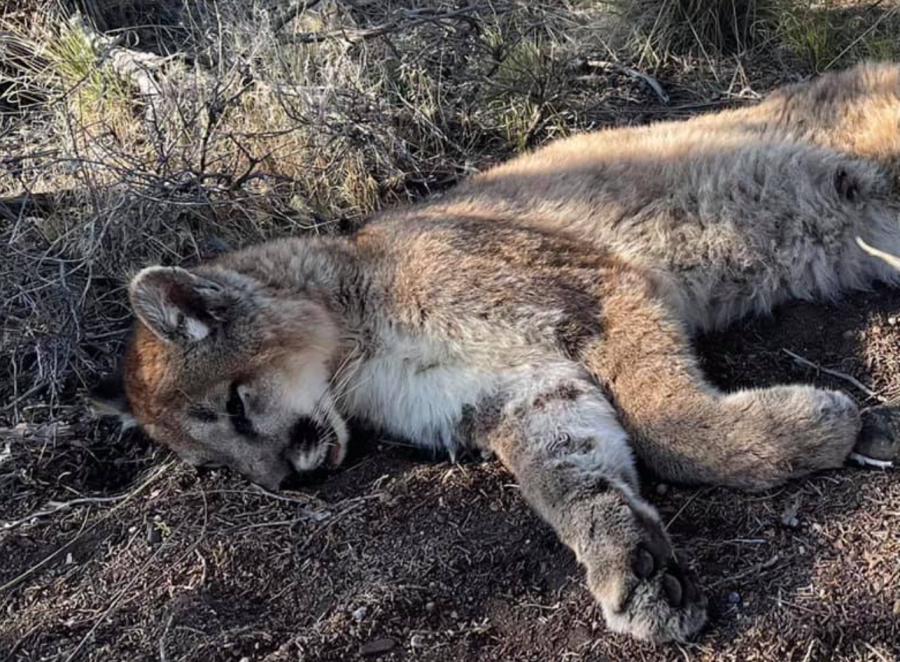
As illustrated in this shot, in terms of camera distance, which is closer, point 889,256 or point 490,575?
point 490,575

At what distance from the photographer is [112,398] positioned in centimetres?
449

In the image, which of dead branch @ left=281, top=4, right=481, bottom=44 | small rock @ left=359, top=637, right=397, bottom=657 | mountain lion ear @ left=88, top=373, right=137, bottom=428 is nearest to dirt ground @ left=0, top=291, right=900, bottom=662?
small rock @ left=359, top=637, right=397, bottom=657

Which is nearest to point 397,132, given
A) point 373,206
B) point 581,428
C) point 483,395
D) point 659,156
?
point 373,206

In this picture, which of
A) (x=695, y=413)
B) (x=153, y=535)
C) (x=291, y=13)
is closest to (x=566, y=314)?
(x=695, y=413)

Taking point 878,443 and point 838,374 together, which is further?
point 838,374

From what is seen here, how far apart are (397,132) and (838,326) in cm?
303

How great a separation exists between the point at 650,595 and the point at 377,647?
0.99 meters

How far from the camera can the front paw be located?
10.3ft

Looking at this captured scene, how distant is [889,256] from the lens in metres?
4.18

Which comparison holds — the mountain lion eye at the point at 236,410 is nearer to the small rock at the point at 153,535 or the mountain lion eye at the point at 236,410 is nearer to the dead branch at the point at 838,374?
the small rock at the point at 153,535

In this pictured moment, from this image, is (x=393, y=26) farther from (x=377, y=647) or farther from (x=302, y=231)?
(x=377, y=647)

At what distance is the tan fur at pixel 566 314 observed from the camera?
3691 mm

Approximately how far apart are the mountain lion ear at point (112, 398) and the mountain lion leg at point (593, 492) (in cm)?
170

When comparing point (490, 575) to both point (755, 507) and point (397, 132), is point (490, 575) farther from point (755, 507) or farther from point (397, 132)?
point (397, 132)
